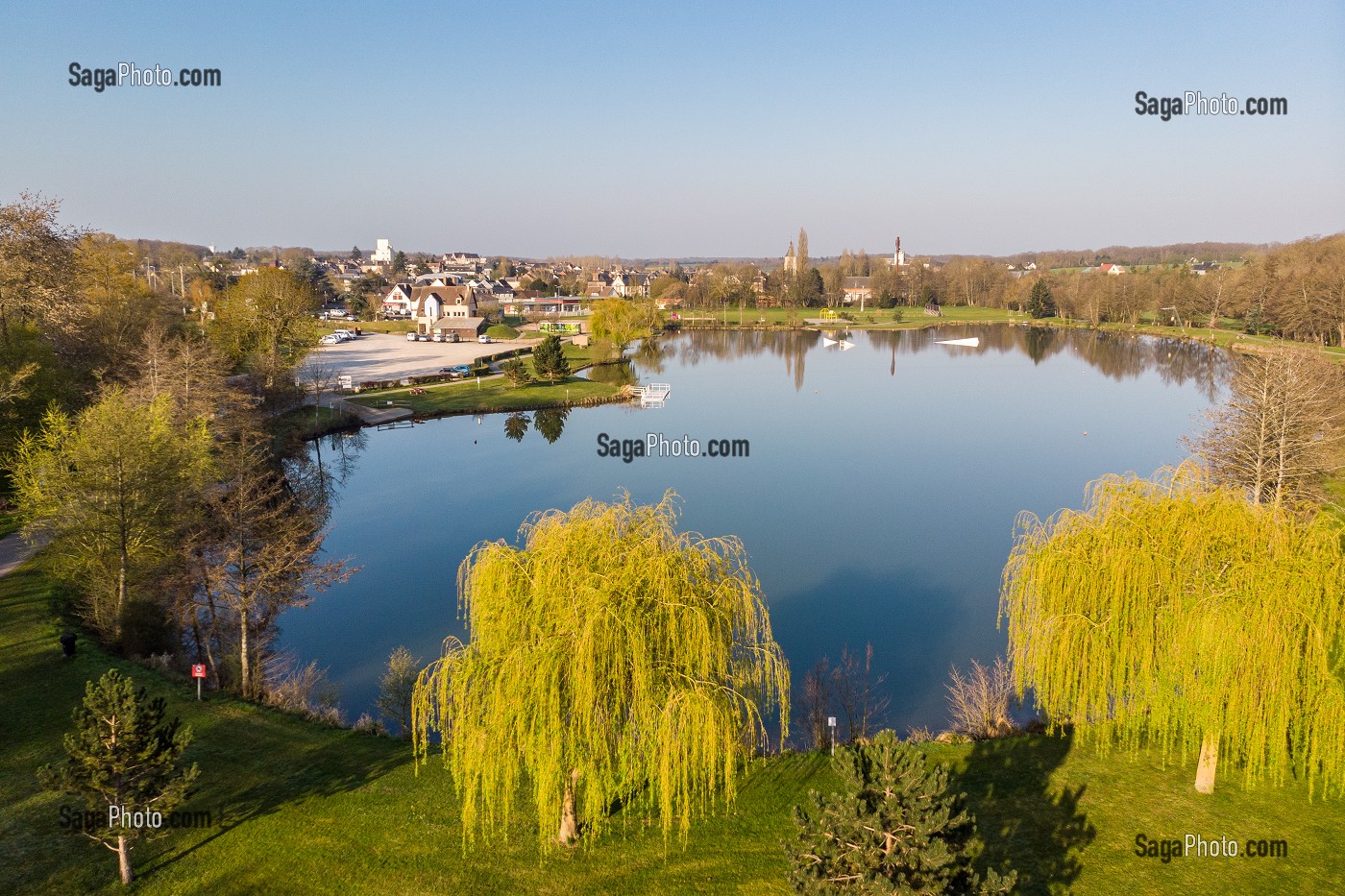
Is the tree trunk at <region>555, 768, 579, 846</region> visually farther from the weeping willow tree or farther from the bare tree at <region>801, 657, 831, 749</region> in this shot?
the weeping willow tree

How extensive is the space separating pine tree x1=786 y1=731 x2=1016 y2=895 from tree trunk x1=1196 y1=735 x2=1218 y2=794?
5.78m

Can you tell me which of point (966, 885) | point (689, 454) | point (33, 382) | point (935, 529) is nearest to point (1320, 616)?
point (966, 885)

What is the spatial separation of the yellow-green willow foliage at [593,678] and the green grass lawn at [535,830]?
2.17 ft

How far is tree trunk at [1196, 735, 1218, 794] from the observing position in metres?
11.4

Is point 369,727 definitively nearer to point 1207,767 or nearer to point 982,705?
point 982,705

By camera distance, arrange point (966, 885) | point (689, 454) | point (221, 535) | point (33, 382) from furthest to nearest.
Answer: point (689, 454), point (33, 382), point (221, 535), point (966, 885)

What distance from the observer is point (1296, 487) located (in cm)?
2255

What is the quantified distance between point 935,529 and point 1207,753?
53.2ft

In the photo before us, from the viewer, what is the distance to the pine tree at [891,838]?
7.31m

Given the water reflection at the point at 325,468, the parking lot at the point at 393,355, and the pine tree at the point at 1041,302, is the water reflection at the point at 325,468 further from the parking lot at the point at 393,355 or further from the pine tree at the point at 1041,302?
the pine tree at the point at 1041,302

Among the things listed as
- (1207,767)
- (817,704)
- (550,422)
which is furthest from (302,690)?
(550,422)

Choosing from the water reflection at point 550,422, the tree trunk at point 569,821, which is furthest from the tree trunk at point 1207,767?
the water reflection at point 550,422

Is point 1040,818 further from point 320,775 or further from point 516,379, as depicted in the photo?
point 516,379

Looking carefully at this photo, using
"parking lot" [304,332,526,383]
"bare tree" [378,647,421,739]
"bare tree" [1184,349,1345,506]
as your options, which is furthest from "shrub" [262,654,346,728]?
"parking lot" [304,332,526,383]
